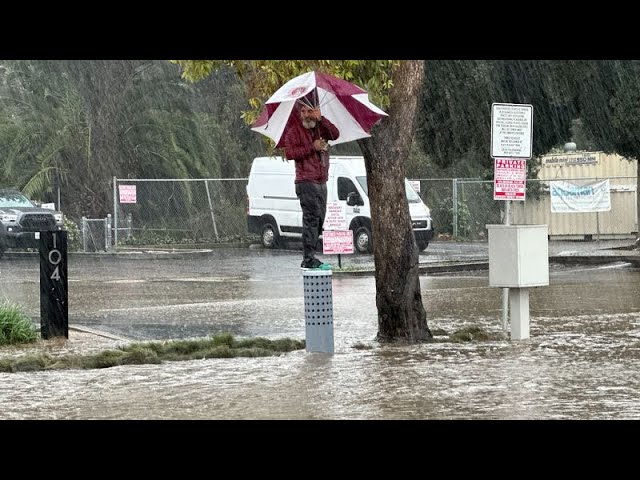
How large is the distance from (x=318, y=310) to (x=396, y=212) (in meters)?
1.99

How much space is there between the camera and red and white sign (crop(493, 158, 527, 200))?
14.8 meters

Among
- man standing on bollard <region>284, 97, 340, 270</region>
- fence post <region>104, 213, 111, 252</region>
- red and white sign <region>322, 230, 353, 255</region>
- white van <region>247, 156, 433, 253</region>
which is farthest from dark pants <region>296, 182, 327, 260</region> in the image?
fence post <region>104, 213, 111, 252</region>

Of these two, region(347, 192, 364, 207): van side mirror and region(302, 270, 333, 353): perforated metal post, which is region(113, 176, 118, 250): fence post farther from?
Answer: region(302, 270, 333, 353): perforated metal post

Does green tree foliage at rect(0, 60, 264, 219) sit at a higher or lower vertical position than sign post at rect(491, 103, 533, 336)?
higher

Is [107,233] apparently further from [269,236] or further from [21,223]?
[269,236]

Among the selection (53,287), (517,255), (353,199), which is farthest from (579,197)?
(53,287)

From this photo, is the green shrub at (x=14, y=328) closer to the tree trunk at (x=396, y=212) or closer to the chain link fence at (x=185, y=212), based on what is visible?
the tree trunk at (x=396, y=212)

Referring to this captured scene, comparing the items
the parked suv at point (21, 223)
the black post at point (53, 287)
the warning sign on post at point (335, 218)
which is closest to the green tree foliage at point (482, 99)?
the warning sign on post at point (335, 218)

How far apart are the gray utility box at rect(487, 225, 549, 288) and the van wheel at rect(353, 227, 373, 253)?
19.8m

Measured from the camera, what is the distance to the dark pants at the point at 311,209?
12477 mm

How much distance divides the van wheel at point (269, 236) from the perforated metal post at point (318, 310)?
23.0 metres

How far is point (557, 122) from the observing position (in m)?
31.1
